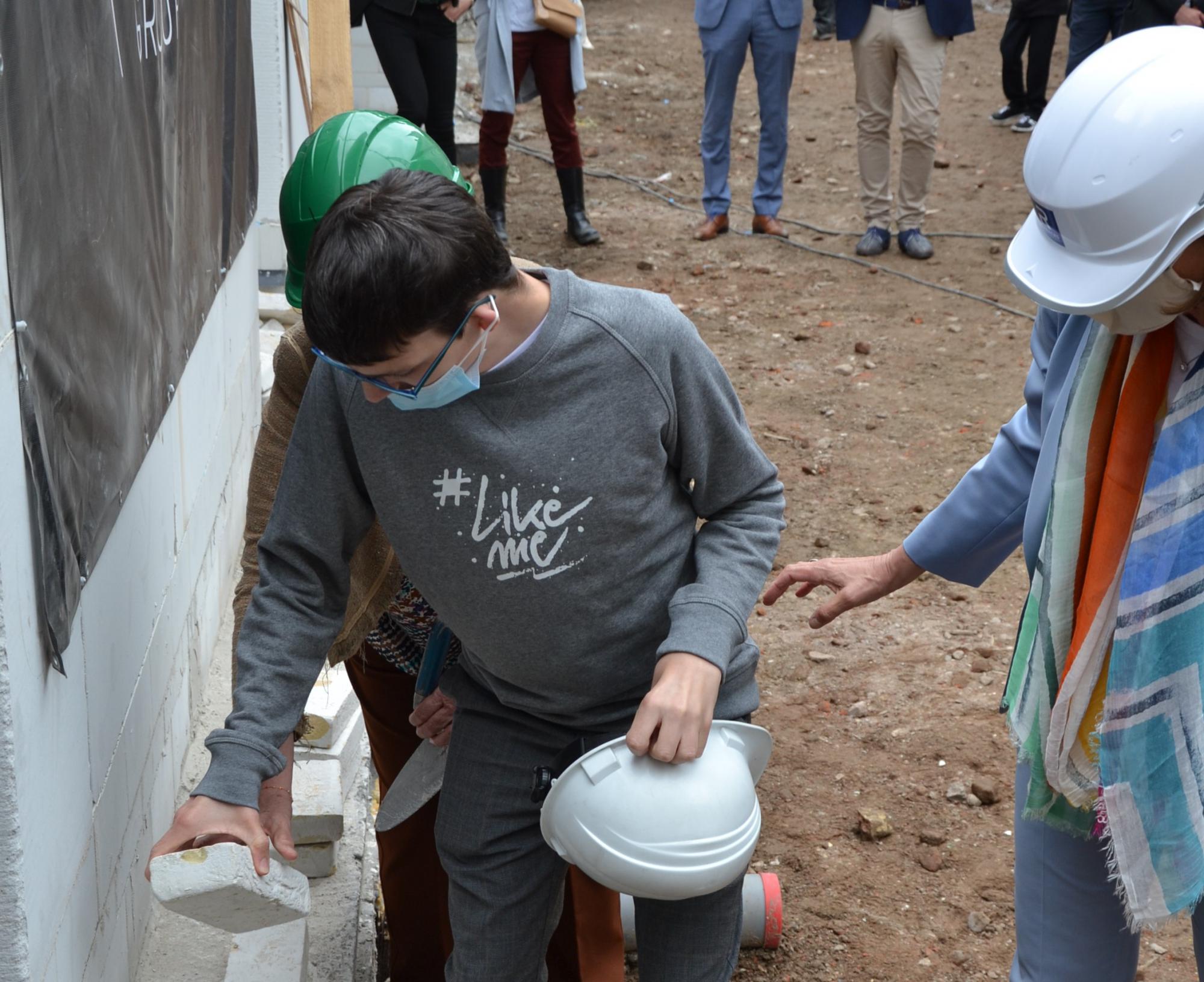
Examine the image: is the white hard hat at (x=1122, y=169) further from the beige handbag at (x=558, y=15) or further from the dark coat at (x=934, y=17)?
the beige handbag at (x=558, y=15)

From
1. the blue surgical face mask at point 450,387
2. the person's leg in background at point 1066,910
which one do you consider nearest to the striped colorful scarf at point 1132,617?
the person's leg in background at point 1066,910

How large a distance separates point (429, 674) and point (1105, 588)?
3.65 ft

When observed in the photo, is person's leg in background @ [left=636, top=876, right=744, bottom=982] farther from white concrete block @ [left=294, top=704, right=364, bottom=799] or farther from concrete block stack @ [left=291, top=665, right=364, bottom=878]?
white concrete block @ [left=294, top=704, right=364, bottom=799]

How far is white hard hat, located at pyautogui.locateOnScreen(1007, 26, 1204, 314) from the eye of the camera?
63.1 inches

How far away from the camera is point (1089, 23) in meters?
8.73

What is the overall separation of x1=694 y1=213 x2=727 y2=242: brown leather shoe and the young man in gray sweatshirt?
673 centimetres

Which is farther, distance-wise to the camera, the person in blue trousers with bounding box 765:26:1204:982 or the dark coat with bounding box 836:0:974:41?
the dark coat with bounding box 836:0:974:41

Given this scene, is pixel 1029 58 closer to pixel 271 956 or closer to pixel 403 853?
pixel 403 853

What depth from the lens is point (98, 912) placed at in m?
2.27

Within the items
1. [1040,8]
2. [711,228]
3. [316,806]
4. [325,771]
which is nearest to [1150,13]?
[711,228]

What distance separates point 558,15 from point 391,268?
6.48m

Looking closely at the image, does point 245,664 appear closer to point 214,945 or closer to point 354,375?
point 354,375

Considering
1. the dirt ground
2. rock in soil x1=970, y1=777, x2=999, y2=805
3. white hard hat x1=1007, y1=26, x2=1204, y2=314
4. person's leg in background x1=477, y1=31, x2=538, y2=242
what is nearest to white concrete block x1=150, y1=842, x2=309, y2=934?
white hard hat x1=1007, y1=26, x2=1204, y2=314

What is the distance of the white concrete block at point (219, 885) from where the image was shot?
1.70 metres
